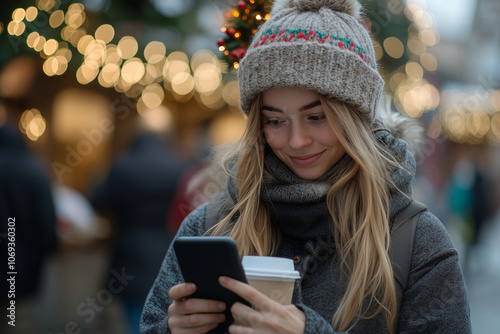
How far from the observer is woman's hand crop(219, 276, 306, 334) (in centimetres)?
156

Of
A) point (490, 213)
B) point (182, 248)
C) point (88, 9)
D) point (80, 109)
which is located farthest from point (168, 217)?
point (490, 213)

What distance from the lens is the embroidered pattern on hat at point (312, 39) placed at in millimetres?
2000

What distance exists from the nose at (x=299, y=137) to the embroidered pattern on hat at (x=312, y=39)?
311 mm

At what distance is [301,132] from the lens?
200cm

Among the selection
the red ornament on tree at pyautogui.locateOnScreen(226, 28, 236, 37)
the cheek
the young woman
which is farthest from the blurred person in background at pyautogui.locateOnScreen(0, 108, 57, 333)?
the cheek

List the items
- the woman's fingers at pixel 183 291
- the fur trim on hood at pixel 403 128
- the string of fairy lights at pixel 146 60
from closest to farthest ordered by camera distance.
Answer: the woman's fingers at pixel 183 291, the fur trim on hood at pixel 403 128, the string of fairy lights at pixel 146 60

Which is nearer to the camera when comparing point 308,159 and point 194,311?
point 194,311

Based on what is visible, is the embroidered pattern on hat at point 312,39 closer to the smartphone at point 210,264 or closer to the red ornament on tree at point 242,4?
the red ornament on tree at point 242,4

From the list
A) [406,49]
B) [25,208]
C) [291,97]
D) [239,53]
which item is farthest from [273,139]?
[406,49]

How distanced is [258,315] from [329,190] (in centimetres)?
62

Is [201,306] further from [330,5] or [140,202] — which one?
[140,202]

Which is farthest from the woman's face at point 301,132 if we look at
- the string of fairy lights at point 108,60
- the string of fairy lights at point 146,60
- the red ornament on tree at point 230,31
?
the string of fairy lights at point 108,60

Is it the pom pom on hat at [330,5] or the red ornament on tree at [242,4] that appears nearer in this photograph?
the pom pom on hat at [330,5]

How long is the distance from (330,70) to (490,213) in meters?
11.0
